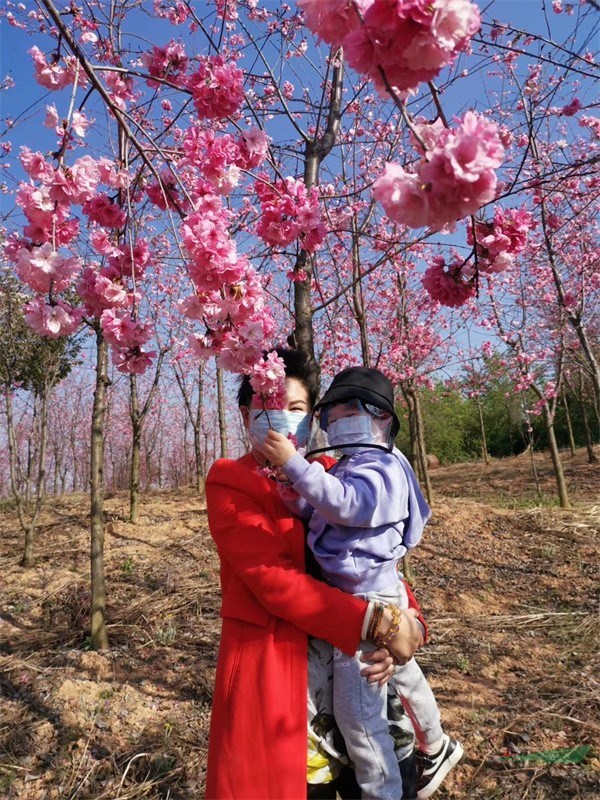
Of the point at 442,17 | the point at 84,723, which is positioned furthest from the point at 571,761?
the point at 442,17

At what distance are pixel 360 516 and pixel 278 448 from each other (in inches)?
11.2

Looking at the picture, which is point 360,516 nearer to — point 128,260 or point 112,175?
point 128,260

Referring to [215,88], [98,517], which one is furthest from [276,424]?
[98,517]

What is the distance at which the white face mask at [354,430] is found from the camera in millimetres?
1626

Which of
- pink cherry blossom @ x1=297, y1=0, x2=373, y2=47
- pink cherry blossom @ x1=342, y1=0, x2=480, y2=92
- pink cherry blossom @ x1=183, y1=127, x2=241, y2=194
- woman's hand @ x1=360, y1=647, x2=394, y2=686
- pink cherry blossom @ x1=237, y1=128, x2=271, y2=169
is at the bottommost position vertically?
woman's hand @ x1=360, y1=647, x2=394, y2=686

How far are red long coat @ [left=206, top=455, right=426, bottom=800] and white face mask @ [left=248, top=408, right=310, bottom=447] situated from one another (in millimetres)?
127

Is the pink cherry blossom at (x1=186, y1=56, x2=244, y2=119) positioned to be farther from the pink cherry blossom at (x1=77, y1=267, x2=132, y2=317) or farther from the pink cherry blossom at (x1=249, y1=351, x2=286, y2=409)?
the pink cherry blossom at (x1=249, y1=351, x2=286, y2=409)

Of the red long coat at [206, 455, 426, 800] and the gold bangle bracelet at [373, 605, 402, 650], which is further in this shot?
the gold bangle bracelet at [373, 605, 402, 650]

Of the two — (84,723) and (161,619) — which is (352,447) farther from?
(161,619)

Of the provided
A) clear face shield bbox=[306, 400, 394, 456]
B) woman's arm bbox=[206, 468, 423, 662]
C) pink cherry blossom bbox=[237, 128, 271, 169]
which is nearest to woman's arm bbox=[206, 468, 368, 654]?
woman's arm bbox=[206, 468, 423, 662]

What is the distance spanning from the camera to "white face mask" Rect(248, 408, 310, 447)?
1590 millimetres

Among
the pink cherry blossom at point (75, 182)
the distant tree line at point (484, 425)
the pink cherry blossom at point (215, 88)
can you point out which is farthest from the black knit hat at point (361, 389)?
the distant tree line at point (484, 425)

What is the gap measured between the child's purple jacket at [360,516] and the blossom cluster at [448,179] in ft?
2.30

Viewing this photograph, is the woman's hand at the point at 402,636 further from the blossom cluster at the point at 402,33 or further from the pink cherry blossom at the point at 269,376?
the blossom cluster at the point at 402,33
